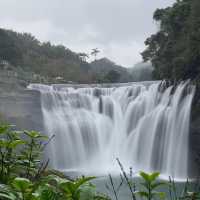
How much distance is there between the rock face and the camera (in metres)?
23.3

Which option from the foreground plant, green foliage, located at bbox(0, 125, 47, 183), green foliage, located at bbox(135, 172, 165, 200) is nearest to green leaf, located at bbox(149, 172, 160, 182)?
green foliage, located at bbox(135, 172, 165, 200)

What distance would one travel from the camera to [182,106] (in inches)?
851

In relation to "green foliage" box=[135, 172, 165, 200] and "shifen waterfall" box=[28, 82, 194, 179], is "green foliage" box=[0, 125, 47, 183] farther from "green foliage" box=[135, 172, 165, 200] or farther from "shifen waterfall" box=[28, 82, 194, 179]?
"shifen waterfall" box=[28, 82, 194, 179]

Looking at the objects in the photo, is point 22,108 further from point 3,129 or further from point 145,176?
point 145,176

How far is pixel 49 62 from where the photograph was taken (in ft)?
158

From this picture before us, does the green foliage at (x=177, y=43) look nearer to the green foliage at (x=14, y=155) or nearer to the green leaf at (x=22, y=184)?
the green foliage at (x=14, y=155)

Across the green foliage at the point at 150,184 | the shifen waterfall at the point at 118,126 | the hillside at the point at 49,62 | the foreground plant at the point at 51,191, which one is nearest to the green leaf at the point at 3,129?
the foreground plant at the point at 51,191

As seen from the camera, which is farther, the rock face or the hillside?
the hillside

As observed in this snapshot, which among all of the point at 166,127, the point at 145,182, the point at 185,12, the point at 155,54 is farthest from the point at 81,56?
the point at 145,182

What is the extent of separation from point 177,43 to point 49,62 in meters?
24.0

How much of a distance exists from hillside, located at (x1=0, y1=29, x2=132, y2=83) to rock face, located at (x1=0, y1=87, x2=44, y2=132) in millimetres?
5398

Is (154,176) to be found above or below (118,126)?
above

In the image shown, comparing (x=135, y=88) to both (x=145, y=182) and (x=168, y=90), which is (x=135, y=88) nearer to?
(x=168, y=90)

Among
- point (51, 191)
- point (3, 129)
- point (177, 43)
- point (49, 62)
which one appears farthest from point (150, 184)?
point (49, 62)
